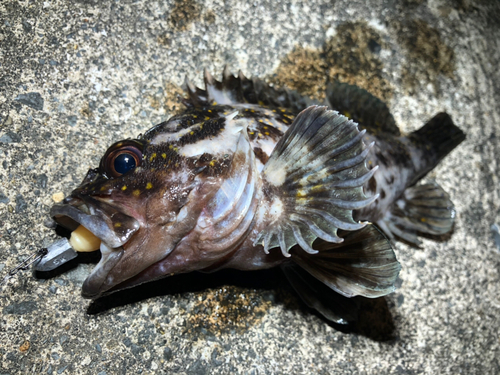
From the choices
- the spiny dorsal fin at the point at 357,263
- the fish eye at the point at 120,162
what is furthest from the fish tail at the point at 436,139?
the fish eye at the point at 120,162

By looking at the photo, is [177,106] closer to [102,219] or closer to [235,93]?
[235,93]

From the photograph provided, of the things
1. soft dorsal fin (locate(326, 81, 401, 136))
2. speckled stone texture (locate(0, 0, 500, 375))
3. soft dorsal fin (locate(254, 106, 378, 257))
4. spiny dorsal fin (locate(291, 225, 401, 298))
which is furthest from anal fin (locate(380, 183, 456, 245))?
soft dorsal fin (locate(254, 106, 378, 257))

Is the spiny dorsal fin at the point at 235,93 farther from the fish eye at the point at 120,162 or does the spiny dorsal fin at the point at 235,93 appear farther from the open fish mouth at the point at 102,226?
the open fish mouth at the point at 102,226

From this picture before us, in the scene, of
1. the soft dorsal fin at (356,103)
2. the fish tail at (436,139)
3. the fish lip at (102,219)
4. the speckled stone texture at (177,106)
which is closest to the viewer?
the fish lip at (102,219)

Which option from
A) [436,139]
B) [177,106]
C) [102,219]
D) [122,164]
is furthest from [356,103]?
[102,219]

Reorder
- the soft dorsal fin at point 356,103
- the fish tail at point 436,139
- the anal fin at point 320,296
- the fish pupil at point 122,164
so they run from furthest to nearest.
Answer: the fish tail at point 436,139 → the soft dorsal fin at point 356,103 → the anal fin at point 320,296 → the fish pupil at point 122,164

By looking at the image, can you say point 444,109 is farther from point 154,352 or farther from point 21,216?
point 21,216
